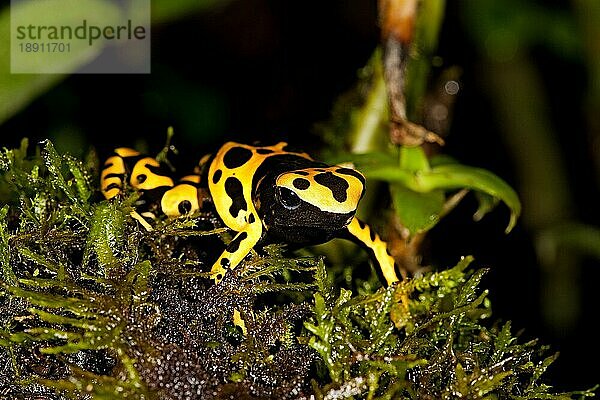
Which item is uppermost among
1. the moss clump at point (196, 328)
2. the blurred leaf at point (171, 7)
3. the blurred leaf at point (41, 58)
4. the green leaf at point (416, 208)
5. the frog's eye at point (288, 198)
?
the blurred leaf at point (171, 7)

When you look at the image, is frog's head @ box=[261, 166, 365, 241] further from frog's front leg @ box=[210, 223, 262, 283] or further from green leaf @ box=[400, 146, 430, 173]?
green leaf @ box=[400, 146, 430, 173]

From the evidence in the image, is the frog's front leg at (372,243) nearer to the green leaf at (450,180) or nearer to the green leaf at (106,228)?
the green leaf at (450,180)

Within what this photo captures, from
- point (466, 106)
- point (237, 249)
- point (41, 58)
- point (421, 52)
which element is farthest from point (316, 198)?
point (466, 106)

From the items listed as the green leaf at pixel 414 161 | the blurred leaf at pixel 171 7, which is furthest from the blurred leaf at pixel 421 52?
the blurred leaf at pixel 171 7

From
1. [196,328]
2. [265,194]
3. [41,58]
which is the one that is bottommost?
[196,328]

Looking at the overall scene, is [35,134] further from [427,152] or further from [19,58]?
[427,152]

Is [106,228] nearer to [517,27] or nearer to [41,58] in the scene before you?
[41,58]

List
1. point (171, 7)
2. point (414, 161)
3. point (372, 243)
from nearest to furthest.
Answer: point (372, 243)
point (414, 161)
point (171, 7)
